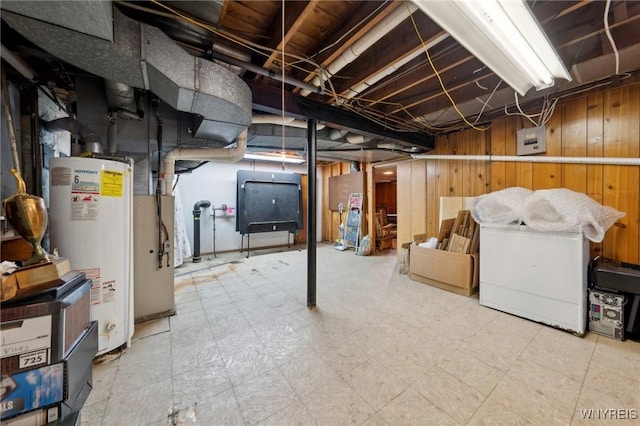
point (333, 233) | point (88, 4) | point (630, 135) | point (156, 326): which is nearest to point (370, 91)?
point (88, 4)

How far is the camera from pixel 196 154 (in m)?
2.87

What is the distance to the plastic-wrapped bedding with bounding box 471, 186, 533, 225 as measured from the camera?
2.37 metres

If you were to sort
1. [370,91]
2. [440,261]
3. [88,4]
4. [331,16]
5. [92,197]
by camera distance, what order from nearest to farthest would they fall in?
[88,4]
[331,16]
[92,197]
[370,91]
[440,261]

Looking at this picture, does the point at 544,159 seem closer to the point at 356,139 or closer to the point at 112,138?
the point at 356,139

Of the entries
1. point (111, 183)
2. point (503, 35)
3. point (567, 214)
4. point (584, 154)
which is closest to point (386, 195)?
point (584, 154)

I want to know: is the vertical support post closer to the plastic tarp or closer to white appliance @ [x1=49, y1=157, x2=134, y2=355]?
white appliance @ [x1=49, y1=157, x2=134, y2=355]

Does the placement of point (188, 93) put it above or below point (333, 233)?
above

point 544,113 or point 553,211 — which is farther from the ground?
point 544,113

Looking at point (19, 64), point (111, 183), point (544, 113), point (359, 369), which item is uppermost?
point (544, 113)

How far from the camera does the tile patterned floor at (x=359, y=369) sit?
4.26ft

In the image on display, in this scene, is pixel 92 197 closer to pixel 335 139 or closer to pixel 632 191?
pixel 335 139

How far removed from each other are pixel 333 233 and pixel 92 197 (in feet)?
18.2

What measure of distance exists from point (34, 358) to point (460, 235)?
3728mm

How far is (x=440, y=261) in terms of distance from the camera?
310 cm
